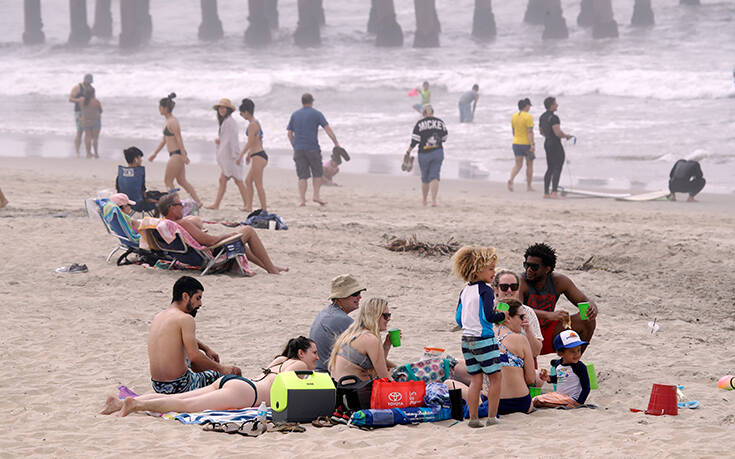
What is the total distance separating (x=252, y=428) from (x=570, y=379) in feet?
6.06

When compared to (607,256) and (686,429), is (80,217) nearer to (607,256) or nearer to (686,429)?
(607,256)

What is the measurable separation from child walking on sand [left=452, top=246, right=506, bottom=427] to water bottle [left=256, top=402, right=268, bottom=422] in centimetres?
106

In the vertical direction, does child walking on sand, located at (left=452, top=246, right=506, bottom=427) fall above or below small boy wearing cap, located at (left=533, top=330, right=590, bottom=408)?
above

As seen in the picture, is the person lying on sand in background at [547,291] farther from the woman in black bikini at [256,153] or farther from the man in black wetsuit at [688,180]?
the man in black wetsuit at [688,180]

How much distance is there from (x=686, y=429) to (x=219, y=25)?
45.4 metres

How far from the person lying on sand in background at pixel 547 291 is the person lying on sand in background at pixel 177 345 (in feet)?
6.77

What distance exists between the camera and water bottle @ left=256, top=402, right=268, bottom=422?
461 centimetres

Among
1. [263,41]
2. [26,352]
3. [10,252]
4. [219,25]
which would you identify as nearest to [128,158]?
[10,252]

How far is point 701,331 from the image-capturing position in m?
7.03

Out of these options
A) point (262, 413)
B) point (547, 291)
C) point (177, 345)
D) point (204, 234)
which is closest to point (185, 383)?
point (177, 345)

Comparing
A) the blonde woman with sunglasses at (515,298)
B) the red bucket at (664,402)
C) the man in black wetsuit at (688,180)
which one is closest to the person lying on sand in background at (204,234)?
the blonde woman with sunglasses at (515,298)

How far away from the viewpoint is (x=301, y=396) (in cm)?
462

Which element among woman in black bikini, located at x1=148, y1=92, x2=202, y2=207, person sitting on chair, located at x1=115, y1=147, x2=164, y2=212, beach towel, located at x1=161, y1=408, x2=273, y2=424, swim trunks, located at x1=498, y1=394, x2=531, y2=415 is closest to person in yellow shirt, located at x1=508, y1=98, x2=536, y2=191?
woman in black bikini, located at x1=148, y1=92, x2=202, y2=207

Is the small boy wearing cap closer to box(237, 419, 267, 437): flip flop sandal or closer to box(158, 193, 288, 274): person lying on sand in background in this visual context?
box(237, 419, 267, 437): flip flop sandal
